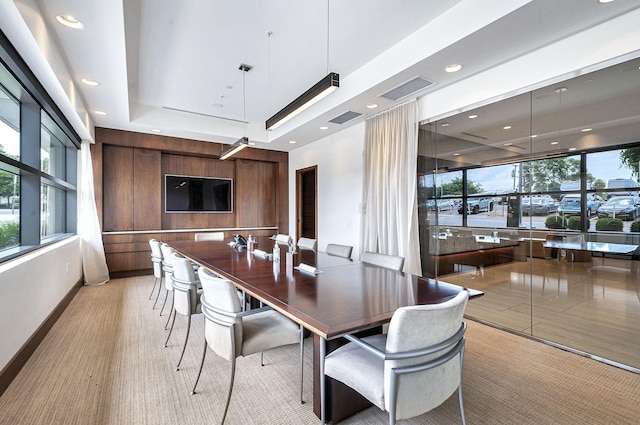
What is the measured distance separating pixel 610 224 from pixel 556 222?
39 centimetres

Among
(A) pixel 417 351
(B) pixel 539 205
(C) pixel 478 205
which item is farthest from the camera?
(C) pixel 478 205

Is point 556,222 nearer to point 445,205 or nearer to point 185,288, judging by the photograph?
point 445,205

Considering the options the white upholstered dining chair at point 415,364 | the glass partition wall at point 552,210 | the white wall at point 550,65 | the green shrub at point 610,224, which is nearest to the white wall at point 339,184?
the glass partition wall at point 552,210

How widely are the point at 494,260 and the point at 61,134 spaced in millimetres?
6040

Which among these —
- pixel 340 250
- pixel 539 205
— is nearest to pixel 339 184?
pixel 340 250

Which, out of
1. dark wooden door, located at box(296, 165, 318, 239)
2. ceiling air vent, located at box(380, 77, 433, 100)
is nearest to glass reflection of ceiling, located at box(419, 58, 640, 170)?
ceiling air vent, located at box(380, 77, 433, 100)

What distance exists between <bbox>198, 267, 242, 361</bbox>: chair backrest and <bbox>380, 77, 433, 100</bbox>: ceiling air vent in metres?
2.99

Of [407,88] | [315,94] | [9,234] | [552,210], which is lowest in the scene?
[9,234]

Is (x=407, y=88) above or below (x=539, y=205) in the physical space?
above

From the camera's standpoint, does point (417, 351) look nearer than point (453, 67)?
Yes

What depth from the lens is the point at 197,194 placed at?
6500mm

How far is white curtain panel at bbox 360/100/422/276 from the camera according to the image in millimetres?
3910

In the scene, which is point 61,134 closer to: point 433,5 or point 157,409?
point 157,409

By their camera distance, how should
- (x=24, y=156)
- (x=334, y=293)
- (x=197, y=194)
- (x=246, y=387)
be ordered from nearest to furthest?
(x=334, y=293)
(x=246, y=387)
(x=24, y=156)
(x=197, y=194)
